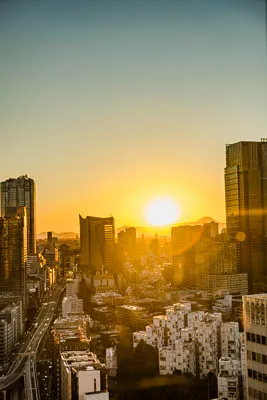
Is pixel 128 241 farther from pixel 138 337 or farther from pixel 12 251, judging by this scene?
pixel 12 251

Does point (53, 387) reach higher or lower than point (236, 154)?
lower

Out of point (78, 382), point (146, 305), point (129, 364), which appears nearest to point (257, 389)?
point (78, 382)

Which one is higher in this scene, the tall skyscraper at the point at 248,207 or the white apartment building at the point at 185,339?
the tall skyscraper at the point at 248,207

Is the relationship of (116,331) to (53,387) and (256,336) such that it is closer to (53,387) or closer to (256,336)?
(53,387)

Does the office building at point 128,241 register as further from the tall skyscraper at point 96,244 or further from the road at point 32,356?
the road at point 32,356

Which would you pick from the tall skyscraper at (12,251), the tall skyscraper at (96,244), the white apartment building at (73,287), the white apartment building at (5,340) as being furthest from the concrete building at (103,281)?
the white apartment building at (5,340)

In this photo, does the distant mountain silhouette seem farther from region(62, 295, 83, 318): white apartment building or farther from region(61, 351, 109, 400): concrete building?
region(61, 351, 109, 400): concrete building
